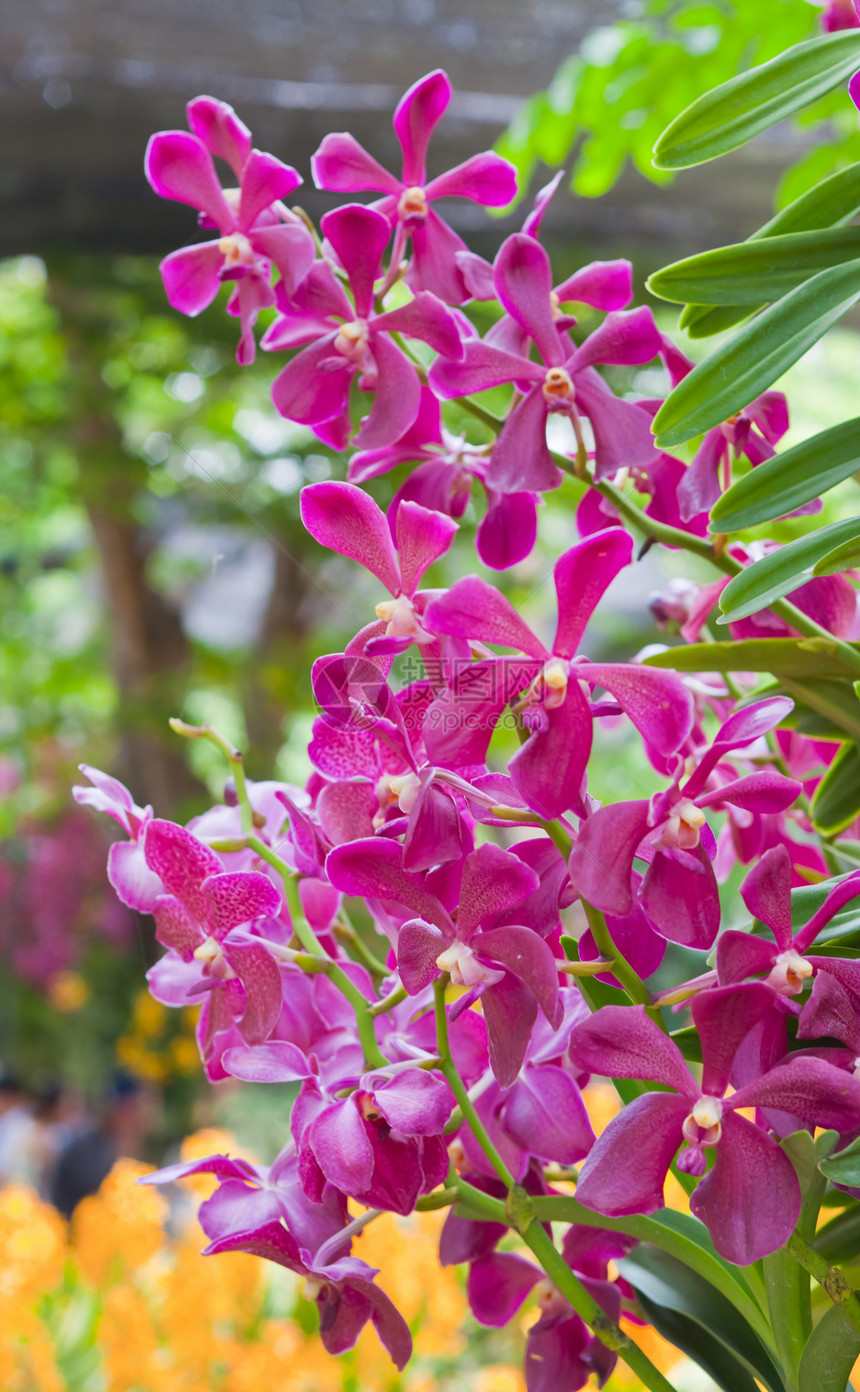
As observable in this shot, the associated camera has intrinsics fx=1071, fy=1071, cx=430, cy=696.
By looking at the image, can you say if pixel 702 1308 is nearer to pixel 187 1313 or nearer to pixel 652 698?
pixel 652 698

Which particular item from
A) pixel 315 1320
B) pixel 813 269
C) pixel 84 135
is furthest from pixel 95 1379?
pixel 84 135

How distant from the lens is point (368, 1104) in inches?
8.3

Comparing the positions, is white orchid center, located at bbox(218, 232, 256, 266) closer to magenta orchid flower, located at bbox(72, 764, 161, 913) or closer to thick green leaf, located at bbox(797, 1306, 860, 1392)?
magenta orchid flower, located at bbox(72, 764, 161, 913)

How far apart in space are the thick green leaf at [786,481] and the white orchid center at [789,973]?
0.28 feet

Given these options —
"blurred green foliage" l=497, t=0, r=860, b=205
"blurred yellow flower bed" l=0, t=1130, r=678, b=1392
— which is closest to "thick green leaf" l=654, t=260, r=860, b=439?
"blurred green foliage" l=497, t=0, r=860, b=205

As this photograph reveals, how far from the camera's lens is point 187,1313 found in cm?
81

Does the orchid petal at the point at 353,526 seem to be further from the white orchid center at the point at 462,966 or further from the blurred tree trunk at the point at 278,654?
the blurred tree trunk at the point at 278,654

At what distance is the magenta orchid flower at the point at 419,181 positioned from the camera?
273mm

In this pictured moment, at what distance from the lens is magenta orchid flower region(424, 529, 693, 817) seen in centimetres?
20

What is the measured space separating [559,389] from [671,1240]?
0.61 feet

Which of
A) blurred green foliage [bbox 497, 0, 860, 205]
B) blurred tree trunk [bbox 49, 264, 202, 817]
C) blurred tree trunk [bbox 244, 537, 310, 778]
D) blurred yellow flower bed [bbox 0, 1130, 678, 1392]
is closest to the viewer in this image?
blurred green foliage [bbox 497, 0, 860, 205]

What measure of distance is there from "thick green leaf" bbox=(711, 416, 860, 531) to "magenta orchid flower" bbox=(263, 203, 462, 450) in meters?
0.08

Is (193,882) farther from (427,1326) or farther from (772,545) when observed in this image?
(427,1326)

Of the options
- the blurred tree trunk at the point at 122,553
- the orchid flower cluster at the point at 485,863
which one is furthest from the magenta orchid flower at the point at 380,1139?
the blurred tree trunk at the point at 122,553
